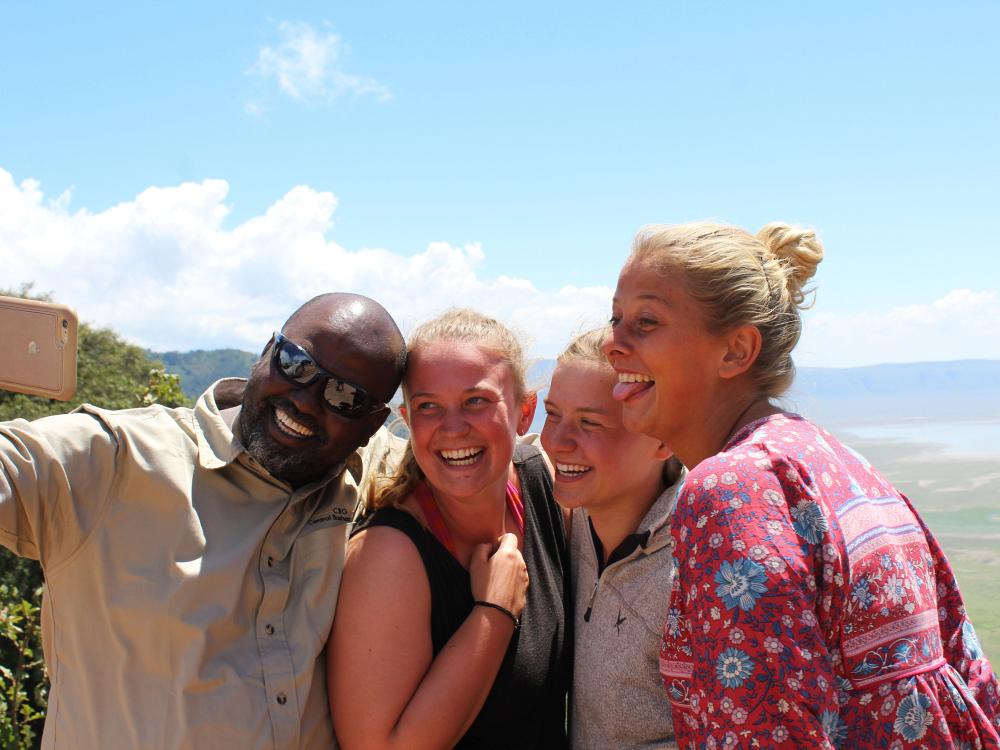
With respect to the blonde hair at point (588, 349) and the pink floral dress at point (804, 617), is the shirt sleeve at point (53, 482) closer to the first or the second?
the blonde hair at point (588, 349)

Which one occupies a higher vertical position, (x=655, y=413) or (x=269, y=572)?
(x=655, y=413)

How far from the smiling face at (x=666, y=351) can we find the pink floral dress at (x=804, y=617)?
1.09 feet

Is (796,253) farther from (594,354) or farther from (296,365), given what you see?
(296,365)

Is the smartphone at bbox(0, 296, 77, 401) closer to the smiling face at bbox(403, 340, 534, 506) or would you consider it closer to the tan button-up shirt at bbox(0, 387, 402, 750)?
the tan button-up shirt at bbox(0, 387, 402, 750)

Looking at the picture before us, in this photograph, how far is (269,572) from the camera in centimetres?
297

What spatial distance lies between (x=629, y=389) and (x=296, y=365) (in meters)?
1.25

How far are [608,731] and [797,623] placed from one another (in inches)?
55.8

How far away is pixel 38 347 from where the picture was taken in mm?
2502

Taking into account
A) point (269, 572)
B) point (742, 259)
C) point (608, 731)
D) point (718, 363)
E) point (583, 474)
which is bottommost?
point (608, 731)

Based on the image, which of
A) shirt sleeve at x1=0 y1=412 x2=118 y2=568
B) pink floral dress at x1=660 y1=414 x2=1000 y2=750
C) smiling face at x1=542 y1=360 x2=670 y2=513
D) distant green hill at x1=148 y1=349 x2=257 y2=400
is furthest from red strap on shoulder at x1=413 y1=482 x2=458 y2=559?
distant green hill at x1=148 y1=349 x2=257 y2=400

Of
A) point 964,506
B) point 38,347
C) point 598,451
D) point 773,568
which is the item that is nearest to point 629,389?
point 598,451

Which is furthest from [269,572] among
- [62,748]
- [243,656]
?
[62,748]

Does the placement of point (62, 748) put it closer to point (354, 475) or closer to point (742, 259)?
point (354, 475)

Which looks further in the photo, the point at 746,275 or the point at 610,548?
the point at 610,548
